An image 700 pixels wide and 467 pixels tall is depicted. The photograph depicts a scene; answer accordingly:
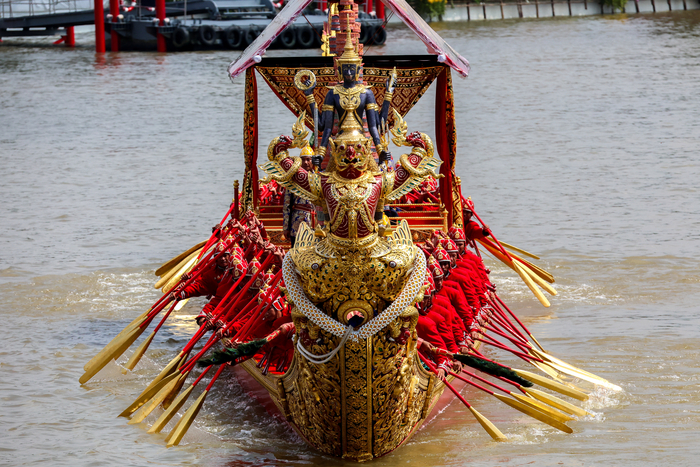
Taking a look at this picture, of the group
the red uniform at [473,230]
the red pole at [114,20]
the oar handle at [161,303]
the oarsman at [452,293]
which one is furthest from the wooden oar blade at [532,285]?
the red pole at [114,20]

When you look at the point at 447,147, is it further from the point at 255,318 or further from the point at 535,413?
the point at 535,413

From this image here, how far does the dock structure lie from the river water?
448 cm

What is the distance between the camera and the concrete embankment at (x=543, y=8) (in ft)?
157

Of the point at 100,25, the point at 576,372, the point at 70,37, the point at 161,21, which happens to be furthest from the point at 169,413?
the point at 70,37

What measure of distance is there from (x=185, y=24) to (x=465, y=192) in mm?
23503

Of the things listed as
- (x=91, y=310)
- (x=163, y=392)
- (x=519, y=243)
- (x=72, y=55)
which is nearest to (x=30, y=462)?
(x=163, y=392)

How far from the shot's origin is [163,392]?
25.7 feet

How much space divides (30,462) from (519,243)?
7667 mm

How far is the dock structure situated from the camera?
119 ft

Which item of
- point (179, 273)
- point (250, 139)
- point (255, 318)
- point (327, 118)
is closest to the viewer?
point (255, 318)

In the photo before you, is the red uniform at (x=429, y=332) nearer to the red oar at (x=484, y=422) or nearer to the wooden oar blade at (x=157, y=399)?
the red oar at (x=484, y=422)

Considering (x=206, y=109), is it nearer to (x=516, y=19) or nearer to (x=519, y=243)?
(x=519, y=243)

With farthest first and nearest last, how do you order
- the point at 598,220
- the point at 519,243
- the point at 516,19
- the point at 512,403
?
1. the point at 516,19
2. the point at 598,220
3. the point at 519,243
4. the point at 512,403

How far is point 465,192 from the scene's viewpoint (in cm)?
1658
